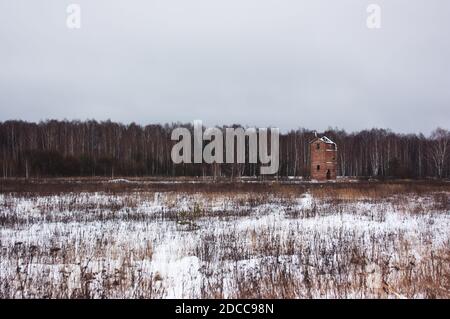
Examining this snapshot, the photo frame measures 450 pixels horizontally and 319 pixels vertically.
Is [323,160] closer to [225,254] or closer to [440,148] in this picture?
[440,148]

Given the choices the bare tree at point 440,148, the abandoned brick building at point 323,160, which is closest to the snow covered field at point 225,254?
the abandoned brick building at point 323,160

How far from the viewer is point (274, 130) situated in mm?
63375

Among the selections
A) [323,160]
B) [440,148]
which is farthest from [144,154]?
[440,148]

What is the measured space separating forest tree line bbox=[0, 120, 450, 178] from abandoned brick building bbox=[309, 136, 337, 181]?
32.3ft

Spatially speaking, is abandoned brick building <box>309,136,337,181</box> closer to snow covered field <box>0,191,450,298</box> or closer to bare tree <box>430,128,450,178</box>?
bare tree <box>430,128,450,178</box>

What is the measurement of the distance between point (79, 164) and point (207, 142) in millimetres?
25258

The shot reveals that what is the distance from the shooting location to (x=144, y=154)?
184 ft

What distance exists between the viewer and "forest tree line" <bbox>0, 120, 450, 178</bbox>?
47062 mm

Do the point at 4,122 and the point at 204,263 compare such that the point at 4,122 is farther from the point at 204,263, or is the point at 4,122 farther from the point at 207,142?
the point at 204,263

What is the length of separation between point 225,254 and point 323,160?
122 feet

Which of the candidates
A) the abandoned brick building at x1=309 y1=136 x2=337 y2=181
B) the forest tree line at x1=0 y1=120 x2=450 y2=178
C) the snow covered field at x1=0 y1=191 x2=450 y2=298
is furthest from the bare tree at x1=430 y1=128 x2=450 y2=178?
the snow covered field at x1=0 y1=191 x2=450 y2=298

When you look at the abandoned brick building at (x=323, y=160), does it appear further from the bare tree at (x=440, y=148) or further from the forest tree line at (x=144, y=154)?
the bare tree at (x=440, y=148)

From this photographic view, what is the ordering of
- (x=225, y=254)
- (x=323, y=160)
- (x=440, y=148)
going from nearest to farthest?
(x=225, y=254) → (x=323, y=160) → (x=440, y=148)

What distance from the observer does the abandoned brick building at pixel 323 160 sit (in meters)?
42.1
